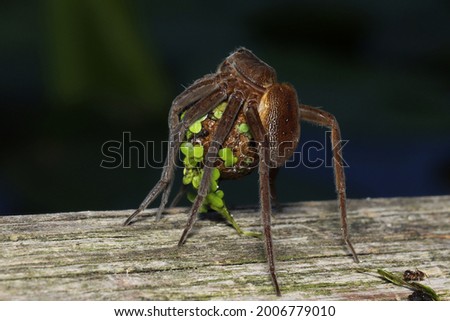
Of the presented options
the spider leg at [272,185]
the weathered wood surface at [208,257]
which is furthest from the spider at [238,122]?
the spider leg at [272,185]

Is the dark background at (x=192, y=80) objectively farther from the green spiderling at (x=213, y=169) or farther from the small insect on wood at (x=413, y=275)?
the small insect on wood at (x=413, y=275)

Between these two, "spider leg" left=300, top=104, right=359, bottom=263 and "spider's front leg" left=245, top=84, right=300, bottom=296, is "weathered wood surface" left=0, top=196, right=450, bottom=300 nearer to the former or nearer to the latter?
"spider leg" left=300, top=104, right=359, bottom=263

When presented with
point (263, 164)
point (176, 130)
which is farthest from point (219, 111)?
point (263, 164)

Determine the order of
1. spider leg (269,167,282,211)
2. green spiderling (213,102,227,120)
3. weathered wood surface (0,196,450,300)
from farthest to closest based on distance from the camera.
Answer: spider leg (269,167,282,211), green spiderling (213,102,227,120), weathered wood surface (0,196,450,300)

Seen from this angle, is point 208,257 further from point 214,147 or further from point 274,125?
point 274,125

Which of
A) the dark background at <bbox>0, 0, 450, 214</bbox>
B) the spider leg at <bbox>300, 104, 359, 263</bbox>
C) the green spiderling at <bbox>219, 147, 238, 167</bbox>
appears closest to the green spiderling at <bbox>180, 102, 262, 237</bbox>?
the green spiderling at <bbox>219, 147, 238, 167</bbox>
